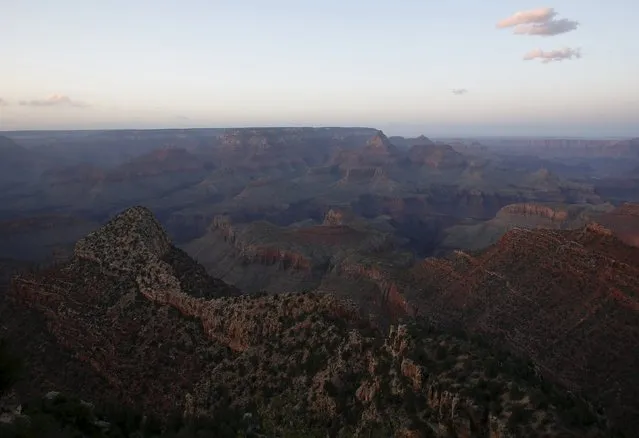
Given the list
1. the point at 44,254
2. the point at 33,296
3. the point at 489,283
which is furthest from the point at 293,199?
the point at 33,296

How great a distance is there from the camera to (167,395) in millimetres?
29750

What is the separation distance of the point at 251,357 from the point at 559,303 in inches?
1180

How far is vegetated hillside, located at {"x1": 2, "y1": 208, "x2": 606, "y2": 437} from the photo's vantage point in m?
20.0

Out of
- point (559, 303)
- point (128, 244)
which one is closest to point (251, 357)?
point (128, 244)

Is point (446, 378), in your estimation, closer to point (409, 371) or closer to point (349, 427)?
point (409, 371)

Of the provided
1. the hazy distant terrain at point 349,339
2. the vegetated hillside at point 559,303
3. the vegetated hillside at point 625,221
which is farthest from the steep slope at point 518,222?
the vegetated hillside at point 559,303

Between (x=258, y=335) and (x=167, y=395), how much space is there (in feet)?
17.6

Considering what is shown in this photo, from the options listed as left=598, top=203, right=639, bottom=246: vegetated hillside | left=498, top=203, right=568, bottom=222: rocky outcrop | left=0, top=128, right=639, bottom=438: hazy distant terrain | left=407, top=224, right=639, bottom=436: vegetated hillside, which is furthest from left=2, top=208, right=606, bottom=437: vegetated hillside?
left=498, top=203, right=568, bottom=222: rocky outcrop

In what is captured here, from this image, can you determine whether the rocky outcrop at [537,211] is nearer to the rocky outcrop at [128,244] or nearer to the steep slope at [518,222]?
the steep slope at [518,222]

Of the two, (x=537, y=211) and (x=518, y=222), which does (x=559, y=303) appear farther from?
(x=537, y=211)

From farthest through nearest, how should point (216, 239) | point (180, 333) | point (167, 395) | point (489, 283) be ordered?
point (216, 239), point (489, 283), point (180, 333), point (167, 395)

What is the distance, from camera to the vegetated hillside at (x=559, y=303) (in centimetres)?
3916

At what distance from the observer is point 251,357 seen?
1144 inches

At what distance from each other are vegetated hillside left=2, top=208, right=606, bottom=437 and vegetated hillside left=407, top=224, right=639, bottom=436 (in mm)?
15183
